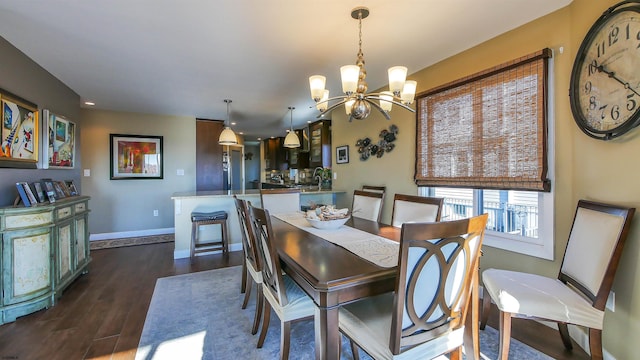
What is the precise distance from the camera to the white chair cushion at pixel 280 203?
10.5ft

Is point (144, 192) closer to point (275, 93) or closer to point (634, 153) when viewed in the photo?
point (275, 93)

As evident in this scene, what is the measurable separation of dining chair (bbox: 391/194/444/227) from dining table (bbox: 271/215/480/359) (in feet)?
2.73

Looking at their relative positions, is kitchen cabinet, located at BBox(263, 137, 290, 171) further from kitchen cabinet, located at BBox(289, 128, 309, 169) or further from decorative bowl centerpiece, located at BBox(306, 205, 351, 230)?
decorative bowl centerpiece, located at BBox(306, 205, 351, 230)

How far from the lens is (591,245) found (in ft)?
5.31

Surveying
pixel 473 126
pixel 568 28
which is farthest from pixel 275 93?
pixel 568 28

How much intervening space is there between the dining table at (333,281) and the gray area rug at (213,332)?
2.22 ft

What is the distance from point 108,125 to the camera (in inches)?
199

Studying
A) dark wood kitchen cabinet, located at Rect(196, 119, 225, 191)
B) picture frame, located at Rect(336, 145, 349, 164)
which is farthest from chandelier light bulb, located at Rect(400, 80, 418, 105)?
dark wood kitchen cabinet, located at Rect(196, 119, 225, 191)

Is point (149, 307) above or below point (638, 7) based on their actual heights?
below

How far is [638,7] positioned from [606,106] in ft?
1.70

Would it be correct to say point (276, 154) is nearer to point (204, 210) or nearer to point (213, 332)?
point (204, 210)

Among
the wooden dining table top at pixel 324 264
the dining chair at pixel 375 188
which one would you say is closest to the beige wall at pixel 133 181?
the dining chair at pixel 375 188

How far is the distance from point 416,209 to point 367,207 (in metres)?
0.66

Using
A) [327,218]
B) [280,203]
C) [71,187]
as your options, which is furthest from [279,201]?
[71,187]
